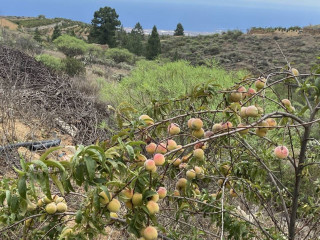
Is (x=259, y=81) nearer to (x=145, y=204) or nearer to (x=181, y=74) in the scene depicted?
(x=145, y=204)

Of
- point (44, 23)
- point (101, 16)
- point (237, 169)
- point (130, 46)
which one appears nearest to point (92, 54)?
point (130, 46)

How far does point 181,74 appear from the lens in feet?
25.1

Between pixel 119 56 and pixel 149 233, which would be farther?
pixel 119 56

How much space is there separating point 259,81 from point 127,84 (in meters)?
6.42

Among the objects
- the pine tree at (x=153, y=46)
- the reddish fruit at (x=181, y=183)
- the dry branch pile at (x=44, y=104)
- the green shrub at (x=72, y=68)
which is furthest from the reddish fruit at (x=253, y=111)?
the pine tree at (x=153, y=46)

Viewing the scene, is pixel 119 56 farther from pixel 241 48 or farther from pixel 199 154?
pixel 199 154

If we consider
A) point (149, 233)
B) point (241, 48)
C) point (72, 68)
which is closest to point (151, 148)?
point (149, 233)

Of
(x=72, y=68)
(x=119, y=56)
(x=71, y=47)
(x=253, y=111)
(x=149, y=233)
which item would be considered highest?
(x=71, y=47)

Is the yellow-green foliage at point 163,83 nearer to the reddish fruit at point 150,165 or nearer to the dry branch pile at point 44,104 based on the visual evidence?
the dry branch pile at point 44,104

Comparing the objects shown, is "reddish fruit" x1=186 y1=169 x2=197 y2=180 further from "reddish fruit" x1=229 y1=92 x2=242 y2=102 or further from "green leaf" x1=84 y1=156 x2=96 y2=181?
"green leaf" x1=84 y1=156 x2=96 y2=181

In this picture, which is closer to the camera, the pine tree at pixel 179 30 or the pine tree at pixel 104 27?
the pine tree at pixel 104 27

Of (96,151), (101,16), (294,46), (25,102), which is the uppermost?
(101,16)

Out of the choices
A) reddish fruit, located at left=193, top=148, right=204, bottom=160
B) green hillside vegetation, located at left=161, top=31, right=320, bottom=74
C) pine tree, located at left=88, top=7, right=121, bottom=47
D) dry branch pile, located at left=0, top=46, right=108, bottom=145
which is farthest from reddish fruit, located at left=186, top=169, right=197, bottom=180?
pine tree, located at left=88, top=7, right=121, bottom=47

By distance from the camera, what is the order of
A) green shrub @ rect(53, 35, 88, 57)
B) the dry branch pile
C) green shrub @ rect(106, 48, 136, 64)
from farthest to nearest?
green shrub @ rect(106, 48, 136, 64)
green shrub @ rect(53, 35, 88, 57)
the dry branch pile
